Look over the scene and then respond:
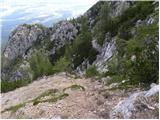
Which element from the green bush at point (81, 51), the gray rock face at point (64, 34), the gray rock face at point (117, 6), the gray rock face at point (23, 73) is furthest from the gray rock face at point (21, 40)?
the green bush at point (81, 51)

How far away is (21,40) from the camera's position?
612 ft

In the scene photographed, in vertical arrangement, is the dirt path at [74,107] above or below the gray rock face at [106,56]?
above

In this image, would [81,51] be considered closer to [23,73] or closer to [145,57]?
[23,73]

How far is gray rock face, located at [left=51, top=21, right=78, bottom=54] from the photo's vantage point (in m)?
137

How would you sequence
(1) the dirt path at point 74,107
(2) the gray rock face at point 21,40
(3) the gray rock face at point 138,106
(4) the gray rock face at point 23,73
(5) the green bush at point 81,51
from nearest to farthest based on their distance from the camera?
(3) the gray rock face at point 138,106
(1) the dirt path at point 74,107
(4) the gray rock face at point 23,73
(5) the green bush at point 81,51
(2) the gray rock face at point 21,40

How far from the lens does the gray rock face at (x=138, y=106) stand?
16.2 meters

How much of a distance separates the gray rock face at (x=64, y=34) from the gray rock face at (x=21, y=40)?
1439 inches

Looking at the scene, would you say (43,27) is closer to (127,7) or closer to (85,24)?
(85,24)

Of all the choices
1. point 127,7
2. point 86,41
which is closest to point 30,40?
point 86,41

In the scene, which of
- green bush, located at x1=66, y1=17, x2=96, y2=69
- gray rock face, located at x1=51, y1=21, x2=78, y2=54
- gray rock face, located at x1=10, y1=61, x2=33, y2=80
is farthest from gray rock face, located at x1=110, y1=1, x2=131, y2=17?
gray rock face, located at x1=10, y1=61, x2=33, y2=80

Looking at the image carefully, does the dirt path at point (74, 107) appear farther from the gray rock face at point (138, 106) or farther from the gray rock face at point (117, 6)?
the gray rock face at point (117, 6)

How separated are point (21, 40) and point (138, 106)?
173 metres

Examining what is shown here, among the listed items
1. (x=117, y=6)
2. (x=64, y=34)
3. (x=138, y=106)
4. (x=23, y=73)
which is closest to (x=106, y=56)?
(x=23, y=73)

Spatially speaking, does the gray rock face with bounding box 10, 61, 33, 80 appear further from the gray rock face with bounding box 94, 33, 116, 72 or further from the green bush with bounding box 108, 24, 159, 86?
the green bush with bounding box 108, 24, 159, 86
